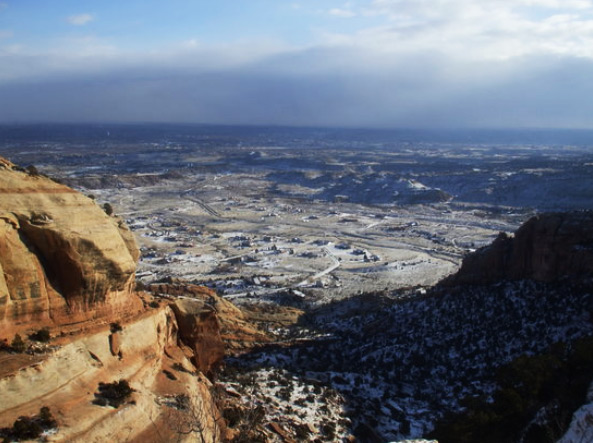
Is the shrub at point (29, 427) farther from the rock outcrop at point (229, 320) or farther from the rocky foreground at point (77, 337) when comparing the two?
the rock outcrop at point (229, 320)

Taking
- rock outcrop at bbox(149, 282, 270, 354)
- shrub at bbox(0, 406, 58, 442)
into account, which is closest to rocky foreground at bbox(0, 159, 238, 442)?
shrub at bbox(0, 406, 58, 442)

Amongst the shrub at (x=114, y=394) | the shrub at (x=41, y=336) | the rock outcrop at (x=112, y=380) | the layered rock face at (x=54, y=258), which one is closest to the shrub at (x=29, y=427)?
the rock outcrop at (x=112, y=380)

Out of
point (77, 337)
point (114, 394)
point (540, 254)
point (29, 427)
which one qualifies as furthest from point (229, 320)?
point (29, 427)

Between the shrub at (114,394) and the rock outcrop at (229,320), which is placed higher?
the shrub at (114,394)

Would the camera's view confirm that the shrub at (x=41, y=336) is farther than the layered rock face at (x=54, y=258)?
No

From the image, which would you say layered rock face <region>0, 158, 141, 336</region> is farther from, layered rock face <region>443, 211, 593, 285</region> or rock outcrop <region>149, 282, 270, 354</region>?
layered rock face <region>443, 211, 593, 285</region>
